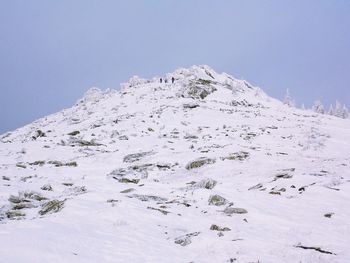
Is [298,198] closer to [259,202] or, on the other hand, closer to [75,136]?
[259,202]

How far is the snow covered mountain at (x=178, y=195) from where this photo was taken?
1183 centimetres

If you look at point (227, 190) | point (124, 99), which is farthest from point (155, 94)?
point (227, 190)

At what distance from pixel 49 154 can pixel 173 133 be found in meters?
11.9

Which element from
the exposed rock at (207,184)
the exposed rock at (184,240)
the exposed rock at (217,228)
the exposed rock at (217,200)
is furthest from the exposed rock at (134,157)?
the exposed rock at (184,240)

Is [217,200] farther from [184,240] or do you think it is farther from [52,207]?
[52,207]

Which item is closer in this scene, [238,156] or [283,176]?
Result: [283,176]

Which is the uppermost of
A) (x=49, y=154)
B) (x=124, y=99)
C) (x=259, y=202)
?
(x=124, y=99)

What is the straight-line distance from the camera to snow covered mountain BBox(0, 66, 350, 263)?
11.8 metres

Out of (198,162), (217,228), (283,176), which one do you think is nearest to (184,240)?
(217,228)

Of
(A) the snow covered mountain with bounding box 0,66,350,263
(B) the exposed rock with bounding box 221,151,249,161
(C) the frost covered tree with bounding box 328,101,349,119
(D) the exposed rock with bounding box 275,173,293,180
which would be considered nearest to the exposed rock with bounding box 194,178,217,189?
(A) the snow covered mountain with bounding box 0,66,350,263

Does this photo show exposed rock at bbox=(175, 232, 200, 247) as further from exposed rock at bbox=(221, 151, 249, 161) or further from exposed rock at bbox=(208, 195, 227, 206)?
exposed rock at bbox=(221, 151, 249, 161)

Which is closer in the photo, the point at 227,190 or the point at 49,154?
the point at 227,190

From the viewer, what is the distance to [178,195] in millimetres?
19172

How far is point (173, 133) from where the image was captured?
1543 inches
